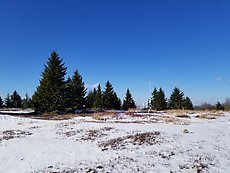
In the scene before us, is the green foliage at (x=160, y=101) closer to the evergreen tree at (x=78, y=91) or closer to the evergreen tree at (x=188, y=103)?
the evergreen tree at (x=188, y=103)

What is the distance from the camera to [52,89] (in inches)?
1754

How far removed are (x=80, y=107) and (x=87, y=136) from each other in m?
37.8

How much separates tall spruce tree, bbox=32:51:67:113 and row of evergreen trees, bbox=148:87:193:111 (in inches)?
1358

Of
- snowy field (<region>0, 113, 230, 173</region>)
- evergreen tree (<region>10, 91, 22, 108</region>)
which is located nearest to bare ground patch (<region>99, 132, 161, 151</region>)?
Result: snowy field (<region>0, 113, 230, 173</region>)

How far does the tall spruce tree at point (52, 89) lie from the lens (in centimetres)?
4397

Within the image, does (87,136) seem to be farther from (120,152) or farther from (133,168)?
(133,168)

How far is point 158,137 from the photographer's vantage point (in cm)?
1477

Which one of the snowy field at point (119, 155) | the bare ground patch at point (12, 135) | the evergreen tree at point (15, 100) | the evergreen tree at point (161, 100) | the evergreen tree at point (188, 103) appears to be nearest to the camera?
the snowy field at point (119, 155)

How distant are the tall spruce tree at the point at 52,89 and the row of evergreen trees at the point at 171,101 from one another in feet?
113

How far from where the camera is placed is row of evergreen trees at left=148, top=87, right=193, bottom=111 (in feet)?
242

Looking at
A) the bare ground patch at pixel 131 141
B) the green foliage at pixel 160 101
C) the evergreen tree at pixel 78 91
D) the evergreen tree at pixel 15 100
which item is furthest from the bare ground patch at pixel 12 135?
the evergreen tree at pixel 15 100

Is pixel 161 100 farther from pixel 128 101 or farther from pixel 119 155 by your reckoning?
pixel 119 155

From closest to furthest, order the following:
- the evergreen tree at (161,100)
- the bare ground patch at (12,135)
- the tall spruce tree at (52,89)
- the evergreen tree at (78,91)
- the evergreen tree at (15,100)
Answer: the bare ground patch at (12,135) → the tall spruce tree at (52,89) → the evergreen tree at (78,91) → the evergreen tree at (161,100) → the evergreen tree at (15,100)

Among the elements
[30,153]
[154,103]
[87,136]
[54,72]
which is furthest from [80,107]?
[30,153]
